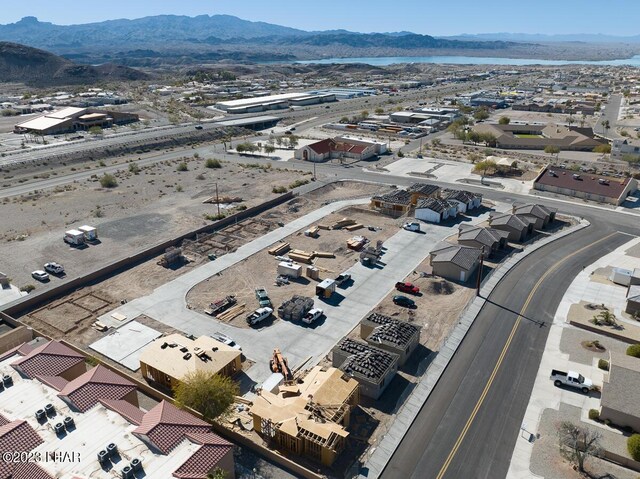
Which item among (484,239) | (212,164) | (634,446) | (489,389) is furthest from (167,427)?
(212,164)

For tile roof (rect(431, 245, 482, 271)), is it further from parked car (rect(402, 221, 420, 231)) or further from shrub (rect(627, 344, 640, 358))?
shrub (rect(627, 344, 640, 358))

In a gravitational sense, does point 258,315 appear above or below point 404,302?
below

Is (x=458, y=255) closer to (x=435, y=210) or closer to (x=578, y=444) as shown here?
(x=435, y=210)

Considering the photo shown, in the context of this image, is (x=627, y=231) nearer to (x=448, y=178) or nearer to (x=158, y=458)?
(x=448, y=178)


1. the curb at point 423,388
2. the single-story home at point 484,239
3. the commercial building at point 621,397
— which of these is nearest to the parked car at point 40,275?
the curb at point 423,388

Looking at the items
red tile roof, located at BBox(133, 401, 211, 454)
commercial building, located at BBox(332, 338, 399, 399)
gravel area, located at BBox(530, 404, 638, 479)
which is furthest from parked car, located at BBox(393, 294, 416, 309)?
red tile roof, located at BBox(133, 401, 211, 454)

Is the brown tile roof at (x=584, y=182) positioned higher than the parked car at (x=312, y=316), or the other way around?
the brown tile roof at (x=584, y=182)

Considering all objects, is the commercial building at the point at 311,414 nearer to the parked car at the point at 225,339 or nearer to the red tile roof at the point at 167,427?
the red tile roof at the point at 167,427

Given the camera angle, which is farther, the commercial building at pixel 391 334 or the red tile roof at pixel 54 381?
the commercial building at pixel 391 334
